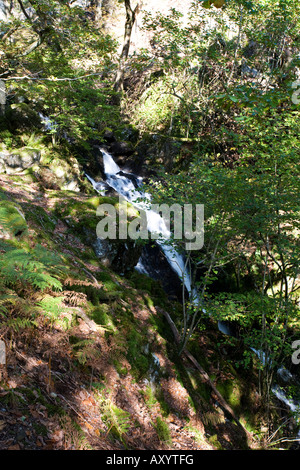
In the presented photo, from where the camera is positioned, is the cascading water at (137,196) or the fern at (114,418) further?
the cascading water at (137,196)

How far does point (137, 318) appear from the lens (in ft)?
19.4

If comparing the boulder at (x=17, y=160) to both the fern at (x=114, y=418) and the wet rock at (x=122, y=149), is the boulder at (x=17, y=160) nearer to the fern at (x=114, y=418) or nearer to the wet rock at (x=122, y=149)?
the wet rock at (x=122, y=149)

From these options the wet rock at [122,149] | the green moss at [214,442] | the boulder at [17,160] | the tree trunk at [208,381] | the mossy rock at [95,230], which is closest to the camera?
the green moss at [214,442]

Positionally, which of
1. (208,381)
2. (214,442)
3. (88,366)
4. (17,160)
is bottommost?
(208,381)

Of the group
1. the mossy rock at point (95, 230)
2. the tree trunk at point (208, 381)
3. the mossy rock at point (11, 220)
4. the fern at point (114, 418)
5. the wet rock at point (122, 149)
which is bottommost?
the tree trunk at point (208, 381)

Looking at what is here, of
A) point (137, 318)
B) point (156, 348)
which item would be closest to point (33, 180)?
point (137, 318)

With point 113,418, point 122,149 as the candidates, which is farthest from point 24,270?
point 122,149

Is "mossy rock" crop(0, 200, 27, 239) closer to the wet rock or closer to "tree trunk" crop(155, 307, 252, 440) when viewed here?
"tree trunk" crop(155, 307, 252, 440)

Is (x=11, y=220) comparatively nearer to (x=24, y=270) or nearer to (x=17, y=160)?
(x=24, y=270)

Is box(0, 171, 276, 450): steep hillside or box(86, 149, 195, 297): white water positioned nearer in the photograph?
box(0, 171, 276, 450): steep hillside

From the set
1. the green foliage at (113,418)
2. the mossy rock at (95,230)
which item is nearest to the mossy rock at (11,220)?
the green foliage at (113,418)

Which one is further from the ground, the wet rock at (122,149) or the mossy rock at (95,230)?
the wet rock at (122,149)

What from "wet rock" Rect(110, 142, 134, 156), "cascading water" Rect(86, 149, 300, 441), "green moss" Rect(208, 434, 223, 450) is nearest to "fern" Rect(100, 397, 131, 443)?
"green moss" Rect(208, 434, 223, 450)

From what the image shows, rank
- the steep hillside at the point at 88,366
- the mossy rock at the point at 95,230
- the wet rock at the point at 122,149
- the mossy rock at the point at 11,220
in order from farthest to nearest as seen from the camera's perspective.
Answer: the wet rock at the point at 122,149
the mossy rock at the point at 95,230
the mossy rock at the point at 11,220
the steep hillside at the point at 88,366
